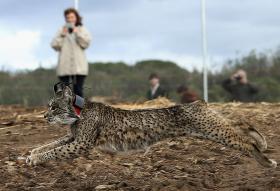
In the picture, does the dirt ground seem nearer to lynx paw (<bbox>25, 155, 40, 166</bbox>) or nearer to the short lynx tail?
the short lynx tail

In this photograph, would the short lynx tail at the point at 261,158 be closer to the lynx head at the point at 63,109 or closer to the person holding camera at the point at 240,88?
the lynx head at the point at 63,109

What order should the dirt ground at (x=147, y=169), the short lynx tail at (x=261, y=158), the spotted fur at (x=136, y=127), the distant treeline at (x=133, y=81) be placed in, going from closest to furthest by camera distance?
1. the dirt ground at (x=147, y=169)
2. the spotted fur at (x=136, y=127)
3. the short lynx tail at (x=261, y=158)
4. the distant treeline at (x=133, y=81)

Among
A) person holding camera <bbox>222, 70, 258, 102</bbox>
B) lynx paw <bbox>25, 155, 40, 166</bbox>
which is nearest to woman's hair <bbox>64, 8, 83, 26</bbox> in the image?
person holding camera <bbox>222, 70, 258, 102</bbox>

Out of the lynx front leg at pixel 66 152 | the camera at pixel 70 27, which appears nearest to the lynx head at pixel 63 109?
the lynx front leg at pixel 66 152

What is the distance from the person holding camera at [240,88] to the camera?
15.3 metres

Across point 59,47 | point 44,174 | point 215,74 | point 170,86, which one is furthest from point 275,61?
point 44,174

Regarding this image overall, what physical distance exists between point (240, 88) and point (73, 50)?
4.79 metres

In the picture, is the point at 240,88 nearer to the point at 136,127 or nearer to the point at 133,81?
the point at 133,81

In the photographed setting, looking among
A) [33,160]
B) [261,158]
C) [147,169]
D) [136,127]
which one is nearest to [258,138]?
[261,158]

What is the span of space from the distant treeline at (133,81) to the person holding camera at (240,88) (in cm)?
220

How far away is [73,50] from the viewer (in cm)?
1227

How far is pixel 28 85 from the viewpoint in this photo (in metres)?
18.7

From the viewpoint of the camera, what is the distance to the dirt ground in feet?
24.5

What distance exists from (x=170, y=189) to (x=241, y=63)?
53.3ft
